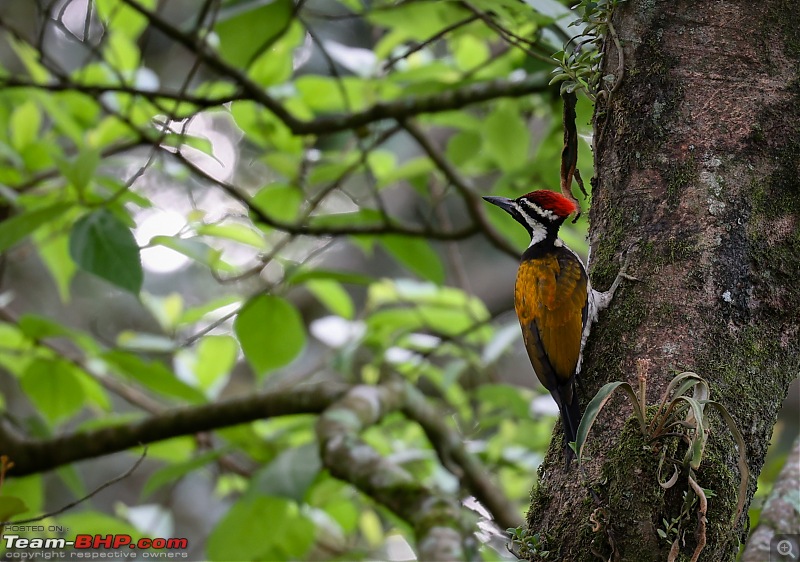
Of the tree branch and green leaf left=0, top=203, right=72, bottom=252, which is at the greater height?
green leaf left=0, top=203, right=72, bottom=252

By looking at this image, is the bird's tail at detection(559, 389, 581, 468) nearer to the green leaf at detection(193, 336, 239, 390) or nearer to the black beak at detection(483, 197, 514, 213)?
the black beak at detection(483, 197, 514, 213)

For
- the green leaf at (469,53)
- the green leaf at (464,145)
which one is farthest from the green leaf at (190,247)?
the green leaf at (469,53)

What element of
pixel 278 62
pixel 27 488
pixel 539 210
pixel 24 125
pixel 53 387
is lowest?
pixel 27 488

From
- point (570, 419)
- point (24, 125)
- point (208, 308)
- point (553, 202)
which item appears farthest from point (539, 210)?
point (24, 125)

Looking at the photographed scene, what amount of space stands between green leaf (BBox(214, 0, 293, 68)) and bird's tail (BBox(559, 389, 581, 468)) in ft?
5.42

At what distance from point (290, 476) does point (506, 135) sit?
5.31 feet

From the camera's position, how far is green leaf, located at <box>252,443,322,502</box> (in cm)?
280

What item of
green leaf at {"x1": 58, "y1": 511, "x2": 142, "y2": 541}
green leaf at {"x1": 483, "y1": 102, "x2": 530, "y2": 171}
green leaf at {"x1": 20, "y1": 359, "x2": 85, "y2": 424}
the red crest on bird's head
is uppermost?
green leaf at {"x1": 483, "y1": 102, "x2": 530, "y2": 171}

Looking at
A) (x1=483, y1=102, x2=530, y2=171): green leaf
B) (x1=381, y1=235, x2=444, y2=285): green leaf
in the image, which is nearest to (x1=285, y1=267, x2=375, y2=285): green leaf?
(x1=381, y1=235, x2=444, y2=285): green leaf

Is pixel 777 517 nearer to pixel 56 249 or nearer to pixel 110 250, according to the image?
pixel 110 250

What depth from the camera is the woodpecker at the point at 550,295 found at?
7.07ft

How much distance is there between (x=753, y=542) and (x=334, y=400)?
1.94 meters

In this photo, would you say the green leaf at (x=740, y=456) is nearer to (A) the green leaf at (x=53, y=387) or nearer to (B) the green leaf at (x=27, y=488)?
(A) the green leaf at (x=53, y=387)

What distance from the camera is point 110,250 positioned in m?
2.51
